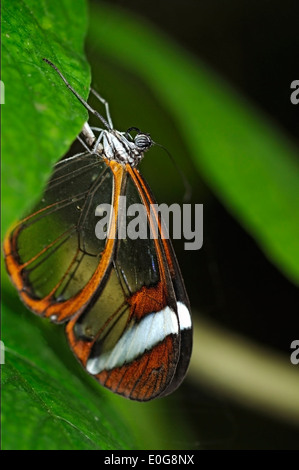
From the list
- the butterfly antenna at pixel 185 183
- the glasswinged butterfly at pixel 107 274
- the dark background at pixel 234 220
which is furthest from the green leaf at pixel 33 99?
the dark background at pixel 234 220

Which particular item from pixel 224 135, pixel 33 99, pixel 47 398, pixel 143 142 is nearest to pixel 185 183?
pixel 224 135

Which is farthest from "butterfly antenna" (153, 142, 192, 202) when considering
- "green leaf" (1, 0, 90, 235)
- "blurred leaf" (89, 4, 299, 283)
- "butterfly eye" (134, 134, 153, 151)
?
"green leaf" (1, 0, 90, 235)

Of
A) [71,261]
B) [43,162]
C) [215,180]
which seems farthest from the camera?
[215,180]

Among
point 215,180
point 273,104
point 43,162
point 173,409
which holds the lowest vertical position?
point 173,409

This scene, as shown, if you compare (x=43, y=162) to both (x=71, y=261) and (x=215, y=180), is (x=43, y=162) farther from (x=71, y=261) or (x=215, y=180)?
(x=215, y=180)

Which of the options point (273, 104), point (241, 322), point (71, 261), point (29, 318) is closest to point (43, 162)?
point (71, 261)

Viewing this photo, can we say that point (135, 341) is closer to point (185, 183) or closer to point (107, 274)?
point (107, 274)

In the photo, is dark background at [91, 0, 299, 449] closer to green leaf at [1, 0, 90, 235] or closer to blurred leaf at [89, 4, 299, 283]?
blurred leaf at [89, 4, 299, 283]
